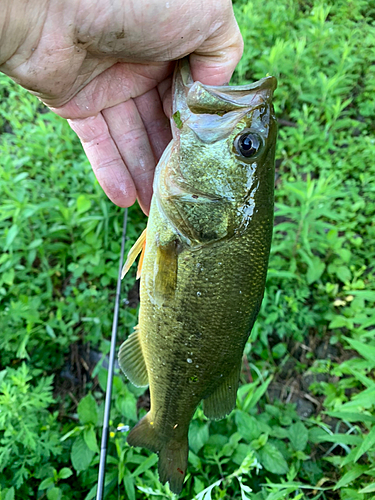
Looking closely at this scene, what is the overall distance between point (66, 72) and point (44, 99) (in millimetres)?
267

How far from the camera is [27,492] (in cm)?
231

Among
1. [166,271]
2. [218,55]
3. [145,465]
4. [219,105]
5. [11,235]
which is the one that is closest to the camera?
[219,105]

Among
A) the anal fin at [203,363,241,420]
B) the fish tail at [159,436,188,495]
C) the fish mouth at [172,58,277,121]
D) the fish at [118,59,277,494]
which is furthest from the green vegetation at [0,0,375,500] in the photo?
the fish mouth at [172,58,277,121]

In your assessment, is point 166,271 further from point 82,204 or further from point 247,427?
point 82,204

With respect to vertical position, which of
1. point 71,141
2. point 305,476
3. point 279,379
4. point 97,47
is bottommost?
point 305,476

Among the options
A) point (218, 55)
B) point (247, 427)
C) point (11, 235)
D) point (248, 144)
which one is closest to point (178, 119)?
point (248, 144)

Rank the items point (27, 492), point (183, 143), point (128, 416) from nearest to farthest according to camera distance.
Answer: point (183, 143) → point (27, 492) → point (128, 416)

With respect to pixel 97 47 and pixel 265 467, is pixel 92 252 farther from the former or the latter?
pixel 265 467

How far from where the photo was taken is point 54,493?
2.20m

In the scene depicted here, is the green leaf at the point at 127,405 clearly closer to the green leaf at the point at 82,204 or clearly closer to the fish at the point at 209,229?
the fish at the point at 209,229

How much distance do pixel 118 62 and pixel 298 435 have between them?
112 inches

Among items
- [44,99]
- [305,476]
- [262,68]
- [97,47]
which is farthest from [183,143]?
[262,68]

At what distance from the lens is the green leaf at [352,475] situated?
2.21 m

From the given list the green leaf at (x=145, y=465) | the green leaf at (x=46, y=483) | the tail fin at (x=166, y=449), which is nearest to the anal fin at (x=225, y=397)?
the tail fin at (x=166, y=449)
